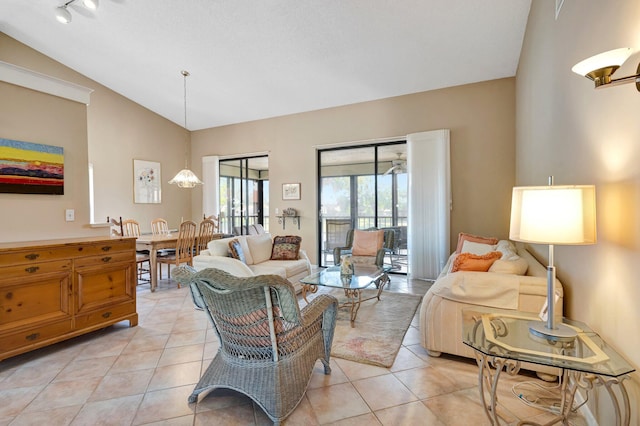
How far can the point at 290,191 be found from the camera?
6285 millimetres

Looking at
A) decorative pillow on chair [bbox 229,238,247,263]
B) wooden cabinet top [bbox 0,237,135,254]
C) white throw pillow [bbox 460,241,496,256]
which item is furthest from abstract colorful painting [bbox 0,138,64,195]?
white throw pillow [bbox 460,241,496,256]

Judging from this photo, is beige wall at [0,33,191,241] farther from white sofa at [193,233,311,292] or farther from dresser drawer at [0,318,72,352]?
white sofa at [193,233,311,292]

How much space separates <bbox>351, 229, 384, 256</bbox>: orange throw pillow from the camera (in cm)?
478

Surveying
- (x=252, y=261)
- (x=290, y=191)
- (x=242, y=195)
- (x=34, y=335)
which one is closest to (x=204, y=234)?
(x=252, y=261)

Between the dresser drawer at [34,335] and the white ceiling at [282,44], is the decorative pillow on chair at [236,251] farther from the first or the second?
the white ceiling at [282,44]

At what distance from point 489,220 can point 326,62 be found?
341 centimetres

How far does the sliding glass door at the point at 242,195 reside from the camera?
705cm

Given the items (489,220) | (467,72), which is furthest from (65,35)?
(489,220)

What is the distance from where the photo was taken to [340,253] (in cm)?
486

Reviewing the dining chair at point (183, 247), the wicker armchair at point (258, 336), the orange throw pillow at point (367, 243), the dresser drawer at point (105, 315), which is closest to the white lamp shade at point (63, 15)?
the dining chair at point (183, 247)

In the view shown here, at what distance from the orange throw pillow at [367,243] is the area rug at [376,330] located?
0.82 meters

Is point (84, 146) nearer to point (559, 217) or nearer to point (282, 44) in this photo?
point (282, 44)

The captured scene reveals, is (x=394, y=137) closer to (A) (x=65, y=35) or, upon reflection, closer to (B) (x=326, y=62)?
(B) (x=326, y=62)

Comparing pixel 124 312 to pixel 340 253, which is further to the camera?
pixel 340 253
